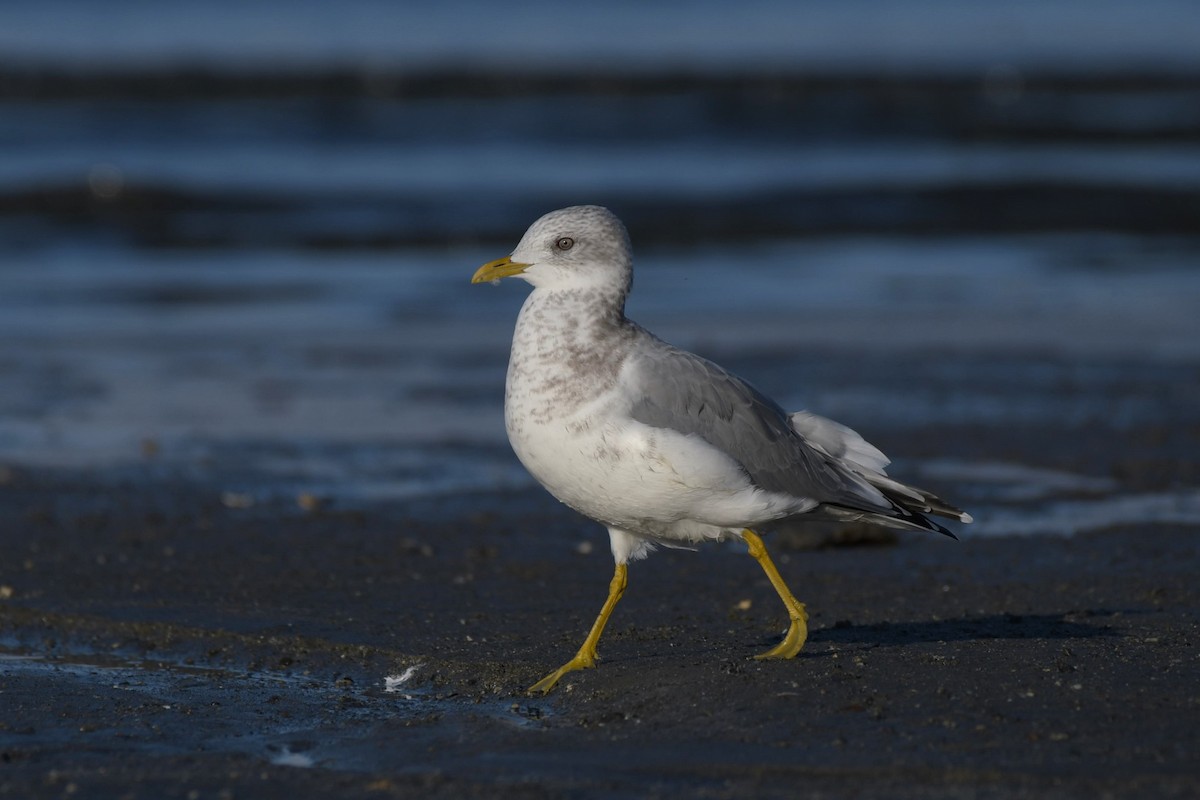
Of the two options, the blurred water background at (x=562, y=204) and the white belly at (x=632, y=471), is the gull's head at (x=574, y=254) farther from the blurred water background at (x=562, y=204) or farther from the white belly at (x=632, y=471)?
the blurred water background at (x=562, y=204)

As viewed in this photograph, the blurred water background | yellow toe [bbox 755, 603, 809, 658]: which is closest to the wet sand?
yellow toe [bbox 755, 603, 809, 658]

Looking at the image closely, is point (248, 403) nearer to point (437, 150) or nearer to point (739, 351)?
point (739, 351)

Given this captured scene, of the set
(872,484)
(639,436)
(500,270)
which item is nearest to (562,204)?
(500,270)

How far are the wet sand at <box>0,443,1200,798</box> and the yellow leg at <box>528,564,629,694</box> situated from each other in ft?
0.25

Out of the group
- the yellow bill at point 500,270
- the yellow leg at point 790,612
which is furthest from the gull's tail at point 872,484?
the yellow bill at point 500,270

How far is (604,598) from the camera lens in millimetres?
7148

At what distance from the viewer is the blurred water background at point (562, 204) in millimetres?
10266

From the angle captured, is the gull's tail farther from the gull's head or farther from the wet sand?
the gull's head

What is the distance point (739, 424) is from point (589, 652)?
913 millimetres

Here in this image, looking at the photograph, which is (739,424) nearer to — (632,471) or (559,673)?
(632,471)

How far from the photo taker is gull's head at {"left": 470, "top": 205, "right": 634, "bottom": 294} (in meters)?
5.92

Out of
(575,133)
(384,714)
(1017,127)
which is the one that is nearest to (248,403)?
(384,714)

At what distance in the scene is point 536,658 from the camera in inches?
246

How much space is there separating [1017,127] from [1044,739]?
2409 centimetres
